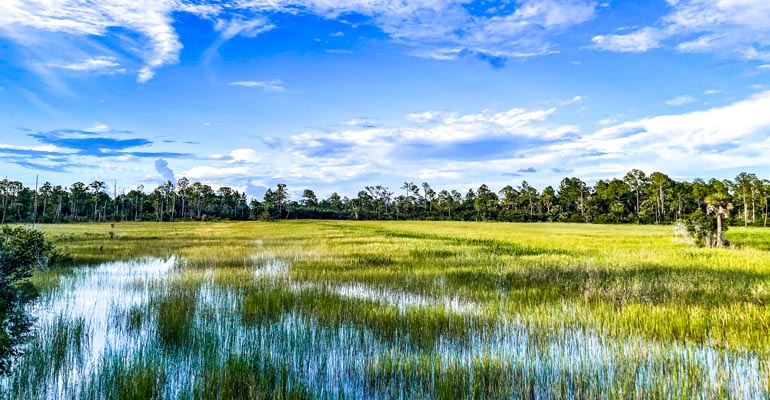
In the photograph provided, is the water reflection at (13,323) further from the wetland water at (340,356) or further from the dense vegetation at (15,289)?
the wetland water at (340,356)

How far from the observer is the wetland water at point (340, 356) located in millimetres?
4828

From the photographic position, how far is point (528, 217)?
100750 mm

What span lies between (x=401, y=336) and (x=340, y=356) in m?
1.23

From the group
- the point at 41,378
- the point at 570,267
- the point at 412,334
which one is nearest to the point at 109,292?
the point at 41,378

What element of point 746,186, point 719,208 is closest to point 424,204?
point 746,186

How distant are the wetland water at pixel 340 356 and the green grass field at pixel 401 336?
0.03 m

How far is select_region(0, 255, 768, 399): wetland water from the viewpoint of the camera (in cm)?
483

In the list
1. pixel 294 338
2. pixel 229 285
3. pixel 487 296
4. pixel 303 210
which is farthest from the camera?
pixel 303 210

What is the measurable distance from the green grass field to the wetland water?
3 centimetres

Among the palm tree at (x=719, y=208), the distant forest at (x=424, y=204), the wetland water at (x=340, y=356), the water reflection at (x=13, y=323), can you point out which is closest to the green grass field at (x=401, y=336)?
the wetland water at (x=340, y=356)

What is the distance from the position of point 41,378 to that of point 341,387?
3.67 metres

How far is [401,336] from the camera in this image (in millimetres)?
6770

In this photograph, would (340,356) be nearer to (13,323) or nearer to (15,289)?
(13,323)

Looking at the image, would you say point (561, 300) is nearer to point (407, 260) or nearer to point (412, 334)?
point (412, 334)
